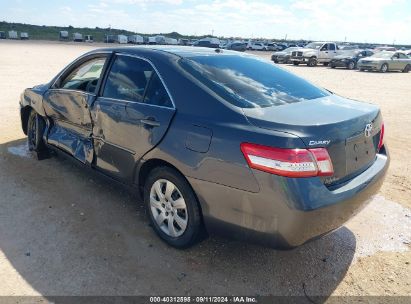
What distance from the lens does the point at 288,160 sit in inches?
99.3


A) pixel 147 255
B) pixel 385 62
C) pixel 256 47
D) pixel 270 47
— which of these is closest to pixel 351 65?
pixel 385 62

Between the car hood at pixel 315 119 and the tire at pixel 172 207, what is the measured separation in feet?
2.74

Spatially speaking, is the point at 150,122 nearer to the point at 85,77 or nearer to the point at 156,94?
the point at 156,94

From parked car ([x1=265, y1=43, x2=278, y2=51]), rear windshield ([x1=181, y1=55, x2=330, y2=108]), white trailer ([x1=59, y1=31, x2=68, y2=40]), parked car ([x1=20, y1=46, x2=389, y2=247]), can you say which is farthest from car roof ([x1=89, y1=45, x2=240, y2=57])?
white trailer ([x1=59, y1=31, x2=68, y2=40])

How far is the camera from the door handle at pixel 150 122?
325 cm

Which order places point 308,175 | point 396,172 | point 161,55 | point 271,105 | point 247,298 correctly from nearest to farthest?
point 308,175
point 247,298
point 271,105
point 161,55
point 396,172

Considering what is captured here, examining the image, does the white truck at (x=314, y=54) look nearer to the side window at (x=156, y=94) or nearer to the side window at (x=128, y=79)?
the side window at (x=128, y=79)

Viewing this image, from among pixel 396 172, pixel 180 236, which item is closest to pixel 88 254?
pixel 180 236

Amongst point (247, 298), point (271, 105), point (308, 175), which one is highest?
point (271, 105)

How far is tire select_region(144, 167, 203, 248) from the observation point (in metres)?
3.09

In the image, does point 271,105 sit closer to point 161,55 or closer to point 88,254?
point 161,55

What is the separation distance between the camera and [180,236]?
10.8 ft

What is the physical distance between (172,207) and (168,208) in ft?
0.22

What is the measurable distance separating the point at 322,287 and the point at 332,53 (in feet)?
92.8
